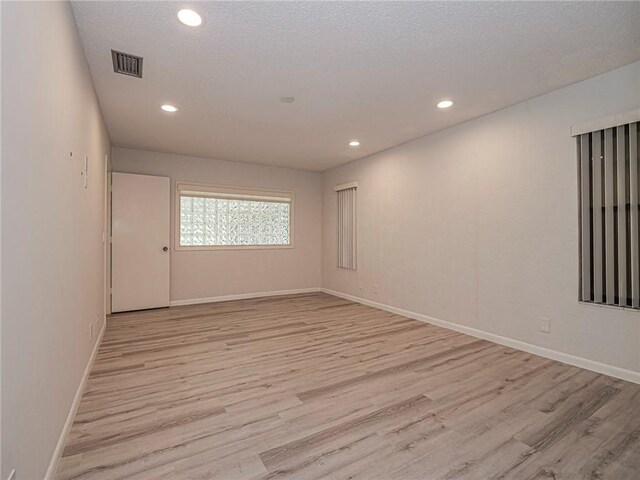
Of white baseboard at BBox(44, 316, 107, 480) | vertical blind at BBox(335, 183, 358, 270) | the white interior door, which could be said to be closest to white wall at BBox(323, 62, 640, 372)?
vertical blind at BBox(335, 183, 358, 270)

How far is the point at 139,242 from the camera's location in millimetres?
4883

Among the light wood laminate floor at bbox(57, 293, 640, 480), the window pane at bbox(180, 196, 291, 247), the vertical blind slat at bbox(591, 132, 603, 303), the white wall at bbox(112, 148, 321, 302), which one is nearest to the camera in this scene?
the light wood laminate floor at bbox(57, 293, 640, 480)

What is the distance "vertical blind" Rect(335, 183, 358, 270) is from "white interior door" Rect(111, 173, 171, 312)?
10.1ft

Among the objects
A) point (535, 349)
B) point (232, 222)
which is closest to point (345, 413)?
point (535, 349)

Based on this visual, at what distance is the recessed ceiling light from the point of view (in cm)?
195

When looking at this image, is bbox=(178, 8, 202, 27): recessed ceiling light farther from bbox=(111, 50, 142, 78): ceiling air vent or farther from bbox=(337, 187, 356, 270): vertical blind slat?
bbox=(337, 187, 356, 270): vertical blind slat

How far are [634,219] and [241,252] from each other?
207 inches

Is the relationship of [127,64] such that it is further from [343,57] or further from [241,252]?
[241,252]

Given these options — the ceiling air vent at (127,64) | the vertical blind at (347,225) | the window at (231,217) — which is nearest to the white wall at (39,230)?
the ceiling air vent at (127,64)

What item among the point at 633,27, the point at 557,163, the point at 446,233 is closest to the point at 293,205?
the point at 446,233

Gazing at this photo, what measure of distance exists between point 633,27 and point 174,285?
6.01 metres

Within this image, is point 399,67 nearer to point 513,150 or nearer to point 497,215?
point 513,150

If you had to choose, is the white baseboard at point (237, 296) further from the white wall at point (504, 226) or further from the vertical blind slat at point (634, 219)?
the vertical blind slat at point (634, 219)

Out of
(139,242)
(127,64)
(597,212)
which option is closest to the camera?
(127,64)
